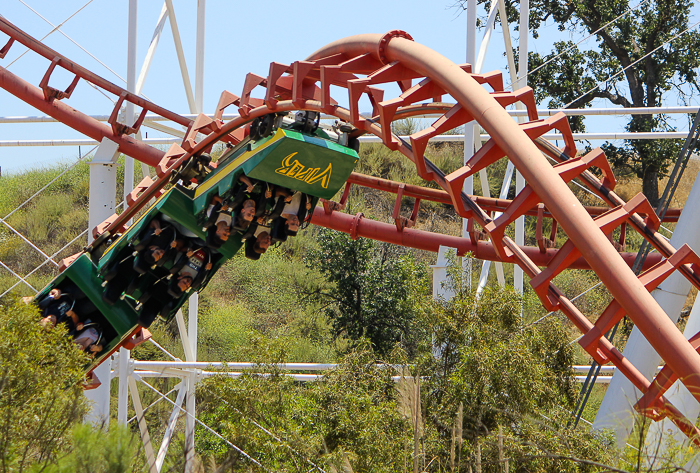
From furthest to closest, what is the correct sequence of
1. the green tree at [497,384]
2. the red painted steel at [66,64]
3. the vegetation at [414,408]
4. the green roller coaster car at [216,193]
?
the red painted steel at [66,64], the green roller coaster car at [216,193], the green tree at [497,384], the vegetation at [414,408]

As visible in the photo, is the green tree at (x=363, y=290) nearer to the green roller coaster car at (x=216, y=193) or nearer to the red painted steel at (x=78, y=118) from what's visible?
the red painted steel at (x=78, y=118)

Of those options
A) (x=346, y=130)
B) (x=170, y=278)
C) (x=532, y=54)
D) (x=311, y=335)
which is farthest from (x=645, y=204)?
(x=532, y=54)

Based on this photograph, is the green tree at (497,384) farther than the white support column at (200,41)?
No

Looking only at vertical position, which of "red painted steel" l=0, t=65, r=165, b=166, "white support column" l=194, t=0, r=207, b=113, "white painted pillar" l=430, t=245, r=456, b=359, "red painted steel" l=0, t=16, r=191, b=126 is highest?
"white support column" l=194, t=0, r=207, b=113

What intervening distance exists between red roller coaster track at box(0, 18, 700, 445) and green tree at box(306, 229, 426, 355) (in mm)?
7353

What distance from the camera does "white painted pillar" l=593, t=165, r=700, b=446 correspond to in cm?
377

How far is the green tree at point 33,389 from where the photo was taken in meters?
2.58

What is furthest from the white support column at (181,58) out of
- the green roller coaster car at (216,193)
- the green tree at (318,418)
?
the green tree at (318,418)

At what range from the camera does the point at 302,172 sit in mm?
4219

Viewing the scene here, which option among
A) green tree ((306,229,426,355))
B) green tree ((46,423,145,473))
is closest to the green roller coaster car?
green tree ((46,423,145,473))

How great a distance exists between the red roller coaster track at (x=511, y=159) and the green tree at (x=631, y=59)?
449 inches

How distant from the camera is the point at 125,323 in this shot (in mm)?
5289

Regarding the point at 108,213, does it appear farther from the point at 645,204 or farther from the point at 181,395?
the point at 645,204

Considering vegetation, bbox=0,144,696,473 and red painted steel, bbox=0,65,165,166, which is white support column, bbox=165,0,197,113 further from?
vegetation, bbox=0,144,696,473
